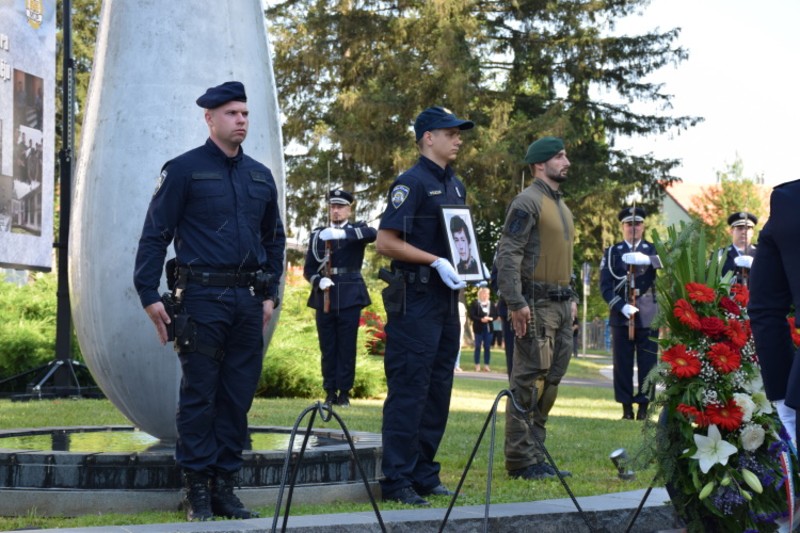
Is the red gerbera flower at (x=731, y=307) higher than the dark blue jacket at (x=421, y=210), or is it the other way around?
the dark blue jacket at (x=421, y=210)

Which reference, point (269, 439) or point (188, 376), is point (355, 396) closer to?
point (269, 439)

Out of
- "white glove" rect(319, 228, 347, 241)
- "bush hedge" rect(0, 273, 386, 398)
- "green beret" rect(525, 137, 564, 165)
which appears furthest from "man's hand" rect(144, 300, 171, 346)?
"bush hedge" rect(0, 273, 386, 398)

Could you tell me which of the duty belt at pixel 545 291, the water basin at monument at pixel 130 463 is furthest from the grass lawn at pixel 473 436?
the duty belt at pixel 545 291

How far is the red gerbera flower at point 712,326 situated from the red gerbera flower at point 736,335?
0.03 m

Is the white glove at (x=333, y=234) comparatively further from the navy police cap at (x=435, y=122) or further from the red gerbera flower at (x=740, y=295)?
the red gerbera flower at (x=740, y=295)

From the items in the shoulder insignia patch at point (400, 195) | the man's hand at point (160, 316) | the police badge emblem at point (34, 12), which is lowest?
the man's hand at point (160, 316)

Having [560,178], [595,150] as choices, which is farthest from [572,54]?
[560,178]

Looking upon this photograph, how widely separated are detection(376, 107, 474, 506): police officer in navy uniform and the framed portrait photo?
59 mm

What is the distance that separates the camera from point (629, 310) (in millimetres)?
13359

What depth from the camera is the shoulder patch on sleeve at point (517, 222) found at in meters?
7.90

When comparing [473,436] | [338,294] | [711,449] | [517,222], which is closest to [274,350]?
[338,294]

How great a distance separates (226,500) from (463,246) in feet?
6.68

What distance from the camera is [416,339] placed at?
6824 millimetres

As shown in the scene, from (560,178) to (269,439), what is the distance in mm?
2607
